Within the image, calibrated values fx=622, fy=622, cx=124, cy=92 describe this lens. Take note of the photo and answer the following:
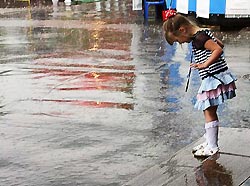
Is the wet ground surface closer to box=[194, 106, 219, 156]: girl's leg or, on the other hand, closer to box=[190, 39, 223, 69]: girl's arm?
box=[194, 106, 219, 156]: girl's leg

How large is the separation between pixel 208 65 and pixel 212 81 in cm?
→ 21

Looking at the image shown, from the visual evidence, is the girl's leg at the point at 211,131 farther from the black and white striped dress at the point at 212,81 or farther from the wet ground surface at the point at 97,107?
the wet ground surface at the point at 97,107

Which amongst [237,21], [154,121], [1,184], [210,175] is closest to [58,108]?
[154,121]

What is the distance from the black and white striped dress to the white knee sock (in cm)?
21

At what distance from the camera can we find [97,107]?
9.40 m

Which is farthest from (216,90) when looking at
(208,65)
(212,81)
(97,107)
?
(97,107)

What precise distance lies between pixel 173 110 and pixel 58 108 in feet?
5.70

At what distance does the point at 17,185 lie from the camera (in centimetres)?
606

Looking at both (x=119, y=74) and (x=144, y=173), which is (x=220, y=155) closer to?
(x=144, y=173)

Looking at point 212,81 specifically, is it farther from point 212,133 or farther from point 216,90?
point 212,133

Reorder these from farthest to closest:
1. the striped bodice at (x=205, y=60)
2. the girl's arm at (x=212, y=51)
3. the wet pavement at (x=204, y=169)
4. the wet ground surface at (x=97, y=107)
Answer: the wet ground surface at (x=97, y=107), the striped bodice at (x=205, y=60), the girl's arm at (x=212, y=51), the wet pavement at (x=204, y=169)

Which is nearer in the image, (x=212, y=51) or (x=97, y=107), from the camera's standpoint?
(x=212, y=51)

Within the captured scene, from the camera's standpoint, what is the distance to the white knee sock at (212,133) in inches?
258

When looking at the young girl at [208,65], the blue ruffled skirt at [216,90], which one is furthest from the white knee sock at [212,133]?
the blue ruffled skirt at [216,90]
